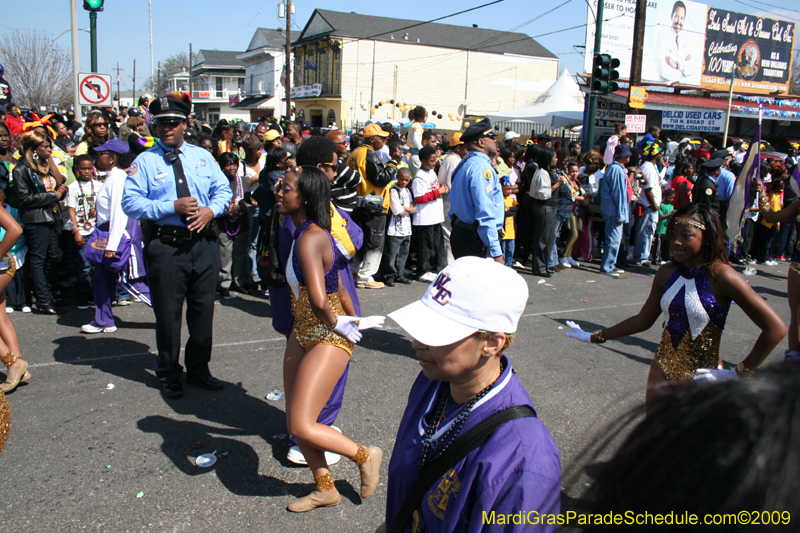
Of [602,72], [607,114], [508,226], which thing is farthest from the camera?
[607,114]

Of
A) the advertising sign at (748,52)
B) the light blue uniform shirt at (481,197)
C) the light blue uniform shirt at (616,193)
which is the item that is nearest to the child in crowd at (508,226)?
the light blue uniform shirt at (616,193)

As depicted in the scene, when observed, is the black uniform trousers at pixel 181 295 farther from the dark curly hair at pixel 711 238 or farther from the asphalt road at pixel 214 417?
the dark curly hair at pixel 711 238

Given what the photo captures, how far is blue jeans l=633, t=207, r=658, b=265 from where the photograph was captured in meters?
10.4

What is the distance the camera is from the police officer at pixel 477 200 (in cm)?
488

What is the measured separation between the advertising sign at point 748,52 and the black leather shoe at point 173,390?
33.9 metres

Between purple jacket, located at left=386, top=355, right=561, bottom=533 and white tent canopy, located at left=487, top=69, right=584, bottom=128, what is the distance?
1968 cm

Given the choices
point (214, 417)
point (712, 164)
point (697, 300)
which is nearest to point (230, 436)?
point (214, 417)

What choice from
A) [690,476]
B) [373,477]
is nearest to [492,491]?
[690,476]

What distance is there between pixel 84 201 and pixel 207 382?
338 cm

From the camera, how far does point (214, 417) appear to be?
4.26 m

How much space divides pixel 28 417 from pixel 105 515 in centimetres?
153

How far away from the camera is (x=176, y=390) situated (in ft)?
14.9

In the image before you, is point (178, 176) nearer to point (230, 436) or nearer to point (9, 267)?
point (9, 267)

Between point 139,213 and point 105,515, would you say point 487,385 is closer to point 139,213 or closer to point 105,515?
point 105,515
